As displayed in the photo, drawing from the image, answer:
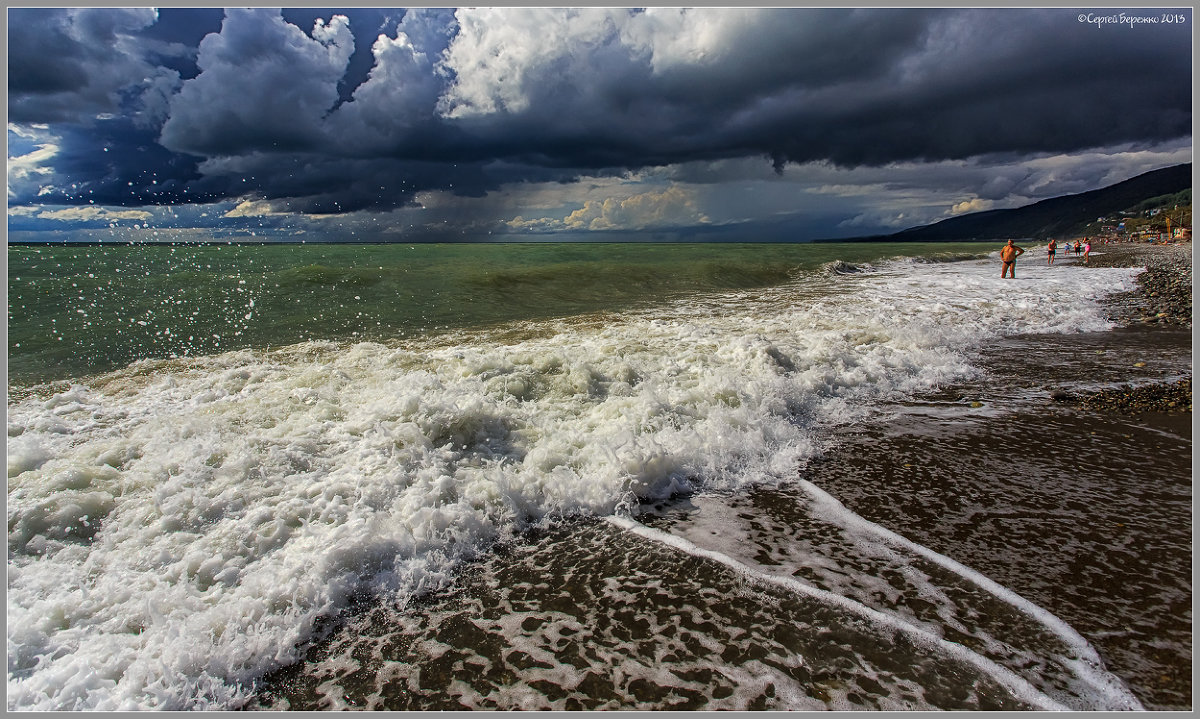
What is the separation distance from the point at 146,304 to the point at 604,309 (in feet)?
53.5

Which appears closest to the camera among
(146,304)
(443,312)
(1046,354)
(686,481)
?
(686,481)

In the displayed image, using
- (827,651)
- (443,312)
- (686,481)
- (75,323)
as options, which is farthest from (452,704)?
(75,323)

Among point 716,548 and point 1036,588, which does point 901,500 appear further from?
point 716,548

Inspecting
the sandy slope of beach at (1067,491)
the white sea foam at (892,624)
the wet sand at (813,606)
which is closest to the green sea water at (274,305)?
the wet sand at (813,606)

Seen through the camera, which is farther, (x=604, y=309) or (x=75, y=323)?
(x=604, y=309)

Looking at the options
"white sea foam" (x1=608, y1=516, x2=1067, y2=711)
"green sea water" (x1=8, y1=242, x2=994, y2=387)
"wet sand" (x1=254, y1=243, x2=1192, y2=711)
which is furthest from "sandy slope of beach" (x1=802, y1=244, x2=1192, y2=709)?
"green sea water" (x1=8, y1=242, x2=994, y2=387)

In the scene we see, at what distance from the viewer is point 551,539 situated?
441 centimetres

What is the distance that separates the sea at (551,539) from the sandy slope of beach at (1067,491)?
1.6 inches

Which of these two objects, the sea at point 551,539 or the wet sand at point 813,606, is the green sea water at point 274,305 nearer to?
the sea at point 551,539

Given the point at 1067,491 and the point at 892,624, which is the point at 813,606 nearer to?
the point at 892,624

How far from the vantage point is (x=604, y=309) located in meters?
17.4

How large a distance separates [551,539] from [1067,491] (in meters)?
4.93

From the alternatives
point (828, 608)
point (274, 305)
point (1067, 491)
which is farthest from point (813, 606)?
point (274, 305)

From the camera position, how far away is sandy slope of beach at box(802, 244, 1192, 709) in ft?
10.8
